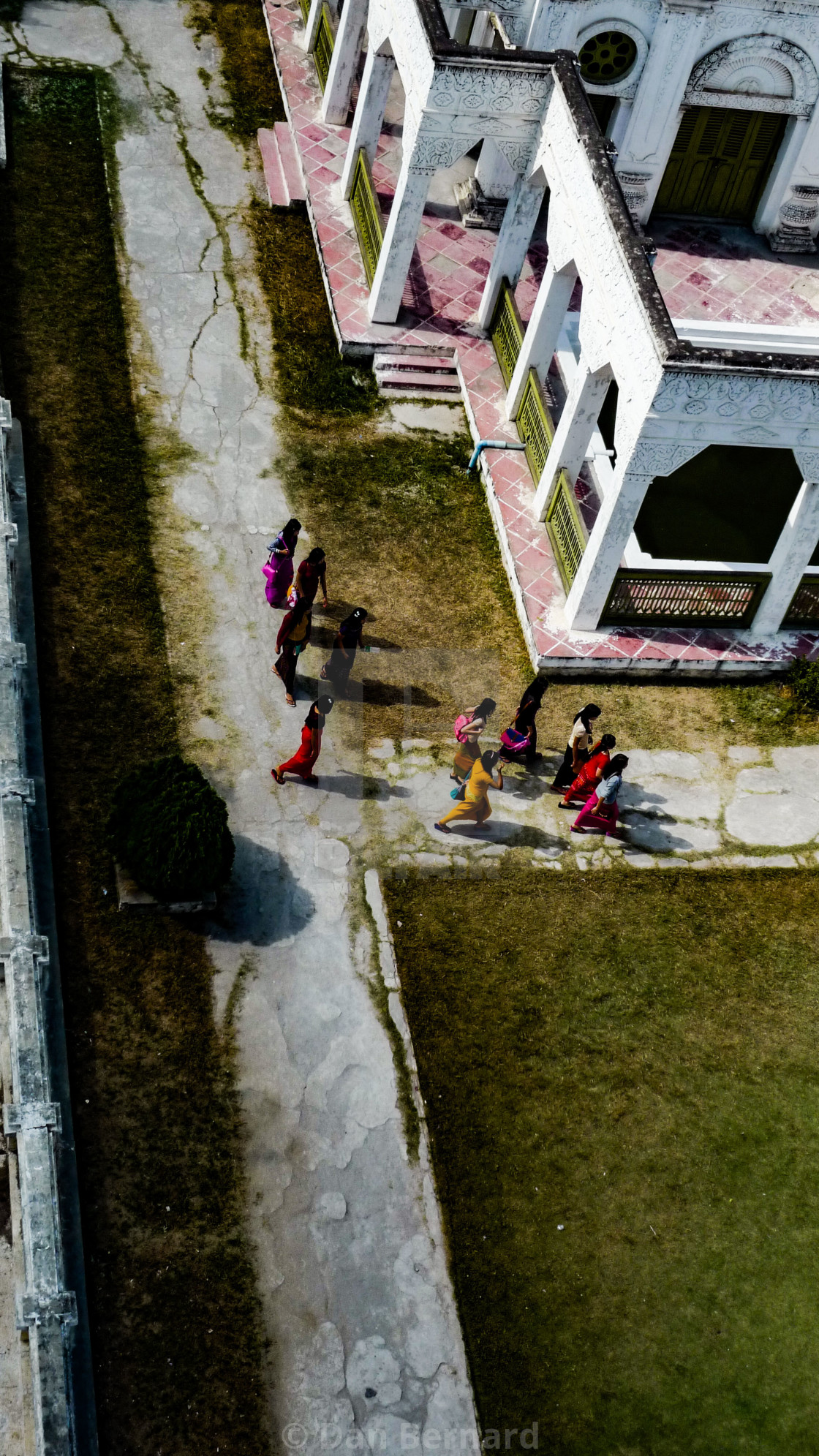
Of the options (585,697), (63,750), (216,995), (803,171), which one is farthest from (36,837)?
(803,171)

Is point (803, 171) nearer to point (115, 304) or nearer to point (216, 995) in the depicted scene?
point (115, 304)

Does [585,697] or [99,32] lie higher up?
[99,32]

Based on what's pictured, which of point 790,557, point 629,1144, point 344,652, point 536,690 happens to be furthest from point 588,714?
point 629,1144

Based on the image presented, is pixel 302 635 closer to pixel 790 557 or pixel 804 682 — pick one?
pixel 790 557

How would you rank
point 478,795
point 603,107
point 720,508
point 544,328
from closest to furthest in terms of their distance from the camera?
1. point 478,795
2. point 544,328
3. point 720,508
4. point 603,107

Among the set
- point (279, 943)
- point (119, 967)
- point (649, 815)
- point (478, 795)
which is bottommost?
point (119, 967)

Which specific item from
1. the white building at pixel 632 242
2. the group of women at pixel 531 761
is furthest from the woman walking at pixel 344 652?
the white building at pixel 632 242
